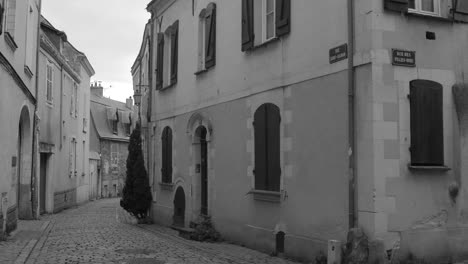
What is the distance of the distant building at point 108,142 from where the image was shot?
39500 millimetres

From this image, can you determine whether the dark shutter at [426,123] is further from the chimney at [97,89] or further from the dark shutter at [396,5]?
the chimney at [97,89]

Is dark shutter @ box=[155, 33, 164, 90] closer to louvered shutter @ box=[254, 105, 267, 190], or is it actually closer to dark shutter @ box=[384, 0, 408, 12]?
louvered shutter @ box=[254, 105, 267, 190]

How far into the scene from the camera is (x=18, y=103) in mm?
13539

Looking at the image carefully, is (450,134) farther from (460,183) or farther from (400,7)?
(400,7)

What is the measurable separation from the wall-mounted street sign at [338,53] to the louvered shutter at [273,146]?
192 cm

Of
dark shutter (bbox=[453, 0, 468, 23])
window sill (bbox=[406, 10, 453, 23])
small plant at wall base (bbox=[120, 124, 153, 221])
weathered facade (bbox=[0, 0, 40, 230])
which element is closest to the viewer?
window sill (bbox=[406, 10, 453, 23])

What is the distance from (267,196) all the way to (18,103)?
23.4ft

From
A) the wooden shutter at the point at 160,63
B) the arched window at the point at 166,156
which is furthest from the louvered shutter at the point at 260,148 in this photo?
the wooden shutter at the point at 160,63

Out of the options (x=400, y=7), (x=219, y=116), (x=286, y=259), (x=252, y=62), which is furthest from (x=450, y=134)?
(x=219, y=116)

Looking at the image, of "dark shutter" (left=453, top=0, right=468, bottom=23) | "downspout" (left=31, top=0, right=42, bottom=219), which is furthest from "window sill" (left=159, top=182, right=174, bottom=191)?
"dark shutter" (left=453, top=0, right=468, bottom=23)

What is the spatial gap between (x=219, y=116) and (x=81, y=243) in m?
4.30

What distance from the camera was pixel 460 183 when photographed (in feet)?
27.2

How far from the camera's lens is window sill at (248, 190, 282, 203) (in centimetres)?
1005

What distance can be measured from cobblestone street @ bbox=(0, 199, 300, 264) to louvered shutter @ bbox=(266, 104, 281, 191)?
141 centimetres
